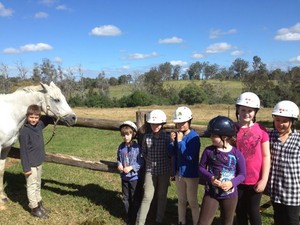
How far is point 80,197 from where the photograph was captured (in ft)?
18.9

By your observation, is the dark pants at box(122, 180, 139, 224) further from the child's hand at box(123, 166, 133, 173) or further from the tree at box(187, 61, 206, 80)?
the tree at box(187, 61, 206, 80)

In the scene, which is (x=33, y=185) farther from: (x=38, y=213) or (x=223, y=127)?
(x=223, y=127)

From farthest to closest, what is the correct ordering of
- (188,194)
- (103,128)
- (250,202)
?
(103,128) → (188,194) → (250,202)

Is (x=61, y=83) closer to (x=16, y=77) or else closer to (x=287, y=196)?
(x=16, y=77)

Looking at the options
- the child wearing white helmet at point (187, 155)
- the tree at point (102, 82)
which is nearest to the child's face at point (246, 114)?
the child wearing white helmet at point (187, 155)

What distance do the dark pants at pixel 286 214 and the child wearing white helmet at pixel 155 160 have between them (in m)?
1.52

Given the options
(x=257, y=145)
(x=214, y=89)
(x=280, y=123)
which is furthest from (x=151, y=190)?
(x=214, y=89)

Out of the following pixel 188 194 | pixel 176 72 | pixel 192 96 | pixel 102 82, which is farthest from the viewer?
pixel 176 72

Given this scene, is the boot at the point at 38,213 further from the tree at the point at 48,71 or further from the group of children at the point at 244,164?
the tree at the point at 48,71

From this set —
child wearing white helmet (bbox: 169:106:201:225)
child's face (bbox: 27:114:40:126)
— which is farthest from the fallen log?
child wearing white helmet (bbox: 169:106:201:225)

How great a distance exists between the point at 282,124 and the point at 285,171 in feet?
1.57

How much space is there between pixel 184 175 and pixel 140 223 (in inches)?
39.3

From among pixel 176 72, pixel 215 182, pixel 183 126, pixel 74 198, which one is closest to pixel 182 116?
pixel 183 126

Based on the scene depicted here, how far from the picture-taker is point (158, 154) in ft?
14.1
